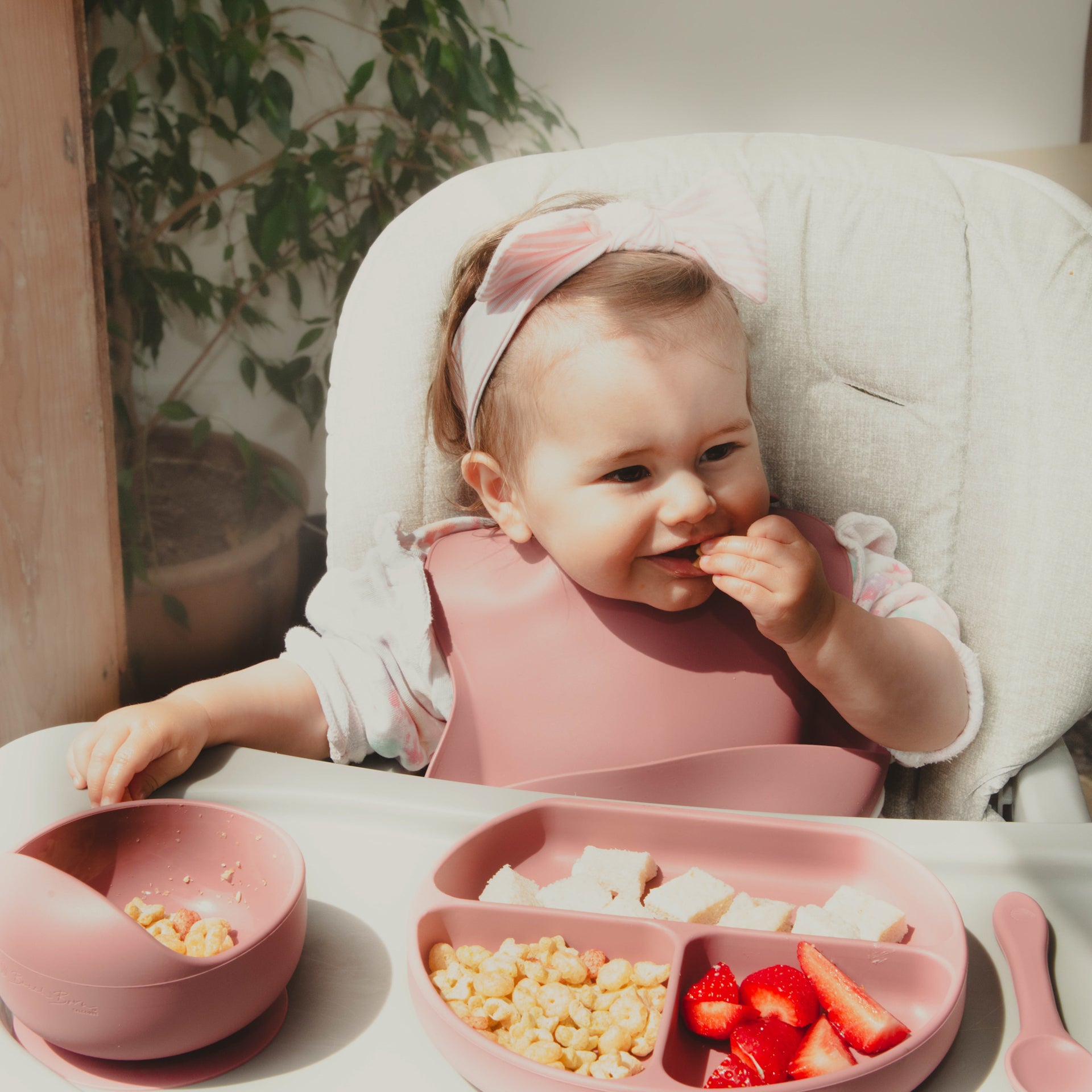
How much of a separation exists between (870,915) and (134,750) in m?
0.53

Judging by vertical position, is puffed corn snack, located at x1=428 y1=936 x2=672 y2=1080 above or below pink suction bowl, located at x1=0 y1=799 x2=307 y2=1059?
below

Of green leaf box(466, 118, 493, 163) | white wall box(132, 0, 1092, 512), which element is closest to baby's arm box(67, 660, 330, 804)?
white wall box(132, 0, 1092, 512)

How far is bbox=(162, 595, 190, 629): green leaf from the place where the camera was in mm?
1812

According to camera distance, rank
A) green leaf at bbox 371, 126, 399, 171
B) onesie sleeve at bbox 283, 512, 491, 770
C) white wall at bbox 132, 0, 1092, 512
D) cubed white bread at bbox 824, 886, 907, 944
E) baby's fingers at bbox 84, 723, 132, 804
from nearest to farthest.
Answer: cubed white bread at bbox 824, 886, 907, 944
baby's fingers at bbox 84, 723, 132, 804
onesie sleeve at bbox 283, 512, 491, 770
white wall at bbox 132, 0, 1092, 512
green leaf at bbox 371, 126, 399, 171

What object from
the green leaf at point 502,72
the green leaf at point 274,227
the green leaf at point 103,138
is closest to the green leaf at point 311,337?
the green leaf at point 274,227

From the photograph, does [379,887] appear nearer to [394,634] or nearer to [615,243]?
[394,634]

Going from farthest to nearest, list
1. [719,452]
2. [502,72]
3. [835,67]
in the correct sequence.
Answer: [502,72] → [835,67] → [719,452]

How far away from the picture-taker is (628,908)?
68cm

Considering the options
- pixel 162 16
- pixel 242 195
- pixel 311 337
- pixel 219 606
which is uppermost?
pixel 162 16

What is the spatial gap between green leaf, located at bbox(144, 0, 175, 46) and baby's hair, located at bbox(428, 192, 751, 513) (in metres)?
0.97

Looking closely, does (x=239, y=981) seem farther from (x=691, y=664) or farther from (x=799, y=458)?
(x=799, y=458)

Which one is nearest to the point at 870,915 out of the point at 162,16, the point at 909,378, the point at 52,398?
the point at 909,378

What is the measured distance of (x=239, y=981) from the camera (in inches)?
22.5

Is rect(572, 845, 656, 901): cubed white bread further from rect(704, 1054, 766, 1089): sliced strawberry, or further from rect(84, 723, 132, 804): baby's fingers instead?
rect(84, 723, 132, 804): baby's fingers
